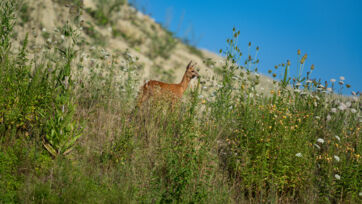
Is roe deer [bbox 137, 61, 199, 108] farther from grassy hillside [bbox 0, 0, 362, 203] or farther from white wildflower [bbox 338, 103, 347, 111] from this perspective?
white wildflower [bbox 338, 103, 347, 111]

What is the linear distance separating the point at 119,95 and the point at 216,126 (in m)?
2.90

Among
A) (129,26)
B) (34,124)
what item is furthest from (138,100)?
(129,26)

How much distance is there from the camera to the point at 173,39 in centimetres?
2175

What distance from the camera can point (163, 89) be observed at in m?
7.61

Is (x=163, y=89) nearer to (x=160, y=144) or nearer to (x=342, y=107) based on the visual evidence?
(x=160, y=144)

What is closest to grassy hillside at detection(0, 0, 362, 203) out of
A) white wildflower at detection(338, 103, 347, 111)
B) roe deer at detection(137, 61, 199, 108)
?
white wildflower at detection(338, 103, 347, 111)

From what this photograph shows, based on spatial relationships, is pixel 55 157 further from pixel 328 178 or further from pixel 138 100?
pixel 328 178

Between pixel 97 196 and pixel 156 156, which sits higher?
pixel 156 156

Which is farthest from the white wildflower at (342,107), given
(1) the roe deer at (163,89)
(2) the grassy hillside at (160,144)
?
(1) the roe deer at (163,89)

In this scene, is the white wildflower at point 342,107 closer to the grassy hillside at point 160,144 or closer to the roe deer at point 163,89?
the grassy hillside at point 160,144

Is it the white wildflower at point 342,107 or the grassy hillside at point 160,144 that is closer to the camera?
the grassy hillside at point 160,144

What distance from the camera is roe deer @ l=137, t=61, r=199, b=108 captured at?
7.15 m

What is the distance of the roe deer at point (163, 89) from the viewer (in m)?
7.15

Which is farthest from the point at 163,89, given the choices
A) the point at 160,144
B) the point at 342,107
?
the point at 342,107
